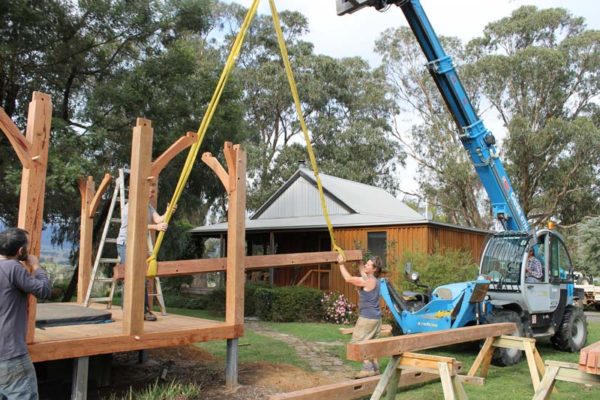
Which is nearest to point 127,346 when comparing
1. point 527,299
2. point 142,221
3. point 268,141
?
point 142,221

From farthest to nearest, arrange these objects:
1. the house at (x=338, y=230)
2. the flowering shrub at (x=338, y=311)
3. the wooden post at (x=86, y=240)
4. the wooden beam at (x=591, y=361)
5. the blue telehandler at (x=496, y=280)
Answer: the house at (x=338, y=230) → the flowering shrub at (x=338, y=311) → the blue telehandler at (x=496, y=280) → the wooden post at (x=86, y=240) → the wooden beam at (x=591, y=361)

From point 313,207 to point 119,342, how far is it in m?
15.4

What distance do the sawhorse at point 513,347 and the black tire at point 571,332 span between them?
3118 millimetres

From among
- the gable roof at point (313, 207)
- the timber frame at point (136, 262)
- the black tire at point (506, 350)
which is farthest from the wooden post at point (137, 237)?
the gable roof at point (313, 207)

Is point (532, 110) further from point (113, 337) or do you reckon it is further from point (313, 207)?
point (113, 337)

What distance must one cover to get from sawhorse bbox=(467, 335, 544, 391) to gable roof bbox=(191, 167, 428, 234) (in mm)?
9973

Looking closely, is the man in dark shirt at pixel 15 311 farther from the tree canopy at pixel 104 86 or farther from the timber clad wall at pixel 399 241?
Answer: the timber clad wall at pixel 399 241

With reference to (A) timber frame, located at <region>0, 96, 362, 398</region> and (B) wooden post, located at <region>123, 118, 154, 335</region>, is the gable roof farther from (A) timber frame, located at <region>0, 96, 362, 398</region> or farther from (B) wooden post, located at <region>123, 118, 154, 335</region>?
(B) wooden post, located at <region>123, 118, 154, 335</region>

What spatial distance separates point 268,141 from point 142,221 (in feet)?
100

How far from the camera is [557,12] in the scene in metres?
31.3

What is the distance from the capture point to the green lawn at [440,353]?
6.75 metres

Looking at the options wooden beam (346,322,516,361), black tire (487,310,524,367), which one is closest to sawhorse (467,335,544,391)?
wooden beam (346,322,516,361)

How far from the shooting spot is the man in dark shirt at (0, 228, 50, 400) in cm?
391

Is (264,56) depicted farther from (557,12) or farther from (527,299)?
(527,299)
